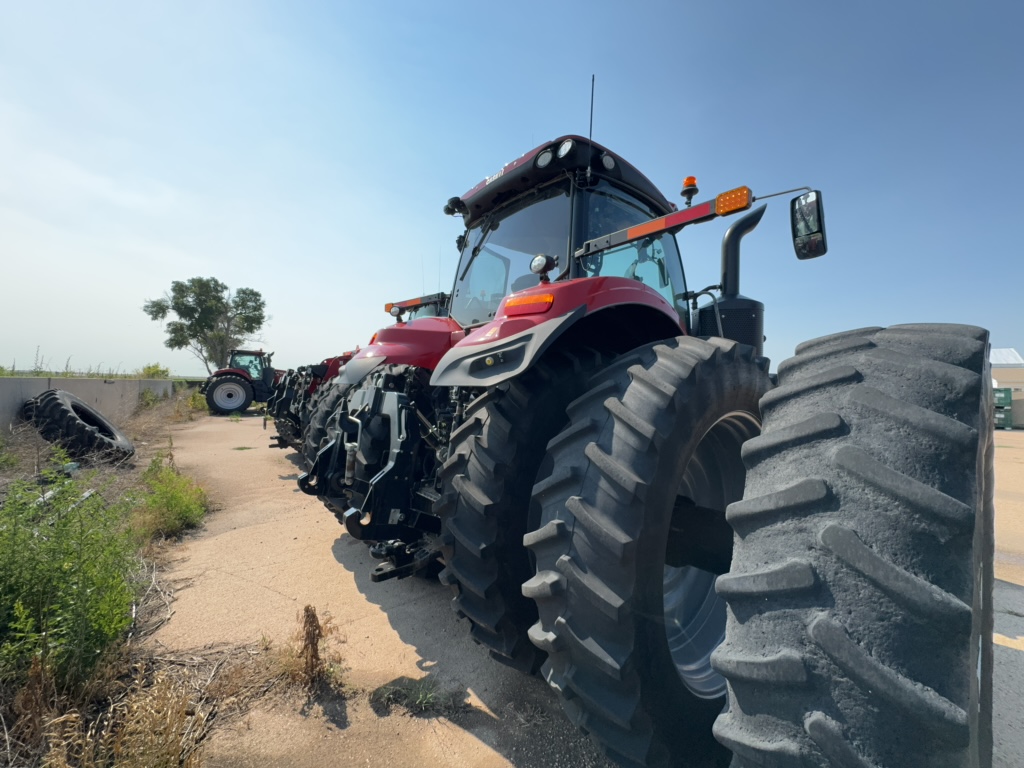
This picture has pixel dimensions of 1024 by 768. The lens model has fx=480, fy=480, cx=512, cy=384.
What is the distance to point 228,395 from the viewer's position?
16562 mm

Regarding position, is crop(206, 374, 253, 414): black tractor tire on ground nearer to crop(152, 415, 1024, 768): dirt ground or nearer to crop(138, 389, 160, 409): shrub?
crop(138, 389, 160, 409): shrub

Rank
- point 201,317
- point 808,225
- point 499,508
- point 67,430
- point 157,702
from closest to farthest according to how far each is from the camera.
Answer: point 157,702
point 499,508
point 808,225
point 67,430
point 201,317

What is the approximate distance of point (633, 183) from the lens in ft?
9.67

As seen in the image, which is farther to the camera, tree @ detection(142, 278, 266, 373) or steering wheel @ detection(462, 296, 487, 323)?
tree @ detection(142, 278, 266, 373)

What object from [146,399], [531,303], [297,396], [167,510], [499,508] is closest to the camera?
[499,508]

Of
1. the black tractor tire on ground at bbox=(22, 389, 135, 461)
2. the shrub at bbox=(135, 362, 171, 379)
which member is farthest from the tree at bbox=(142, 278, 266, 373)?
the black tractor tire on ground at bbox=(22, 389, 135, 461)

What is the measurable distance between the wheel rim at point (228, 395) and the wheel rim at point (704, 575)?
690 inches

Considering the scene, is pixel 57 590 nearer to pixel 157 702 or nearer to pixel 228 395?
pixel 157 702

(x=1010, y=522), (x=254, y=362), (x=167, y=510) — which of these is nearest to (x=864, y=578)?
(x=167, y=510)

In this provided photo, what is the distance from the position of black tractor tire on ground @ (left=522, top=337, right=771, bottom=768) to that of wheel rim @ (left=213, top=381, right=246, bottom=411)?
58.2 feet

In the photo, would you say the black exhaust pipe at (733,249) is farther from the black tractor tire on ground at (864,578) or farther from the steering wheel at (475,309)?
the black tractor tire on ground at (864,578)

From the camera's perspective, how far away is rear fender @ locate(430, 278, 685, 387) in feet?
5.92

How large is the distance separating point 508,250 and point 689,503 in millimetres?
2001

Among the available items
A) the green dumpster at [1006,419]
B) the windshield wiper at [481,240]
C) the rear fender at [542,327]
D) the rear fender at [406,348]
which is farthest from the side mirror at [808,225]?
the green dumpster at [1006,419]
